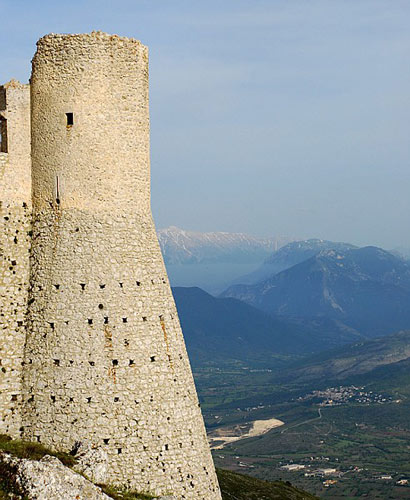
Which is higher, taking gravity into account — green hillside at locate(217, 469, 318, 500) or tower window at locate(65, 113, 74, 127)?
tower window at locate(65, 113, 74, 127)

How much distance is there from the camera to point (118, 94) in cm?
2850

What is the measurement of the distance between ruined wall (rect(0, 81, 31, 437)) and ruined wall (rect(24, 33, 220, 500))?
36 cm

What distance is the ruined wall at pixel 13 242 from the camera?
26656mm

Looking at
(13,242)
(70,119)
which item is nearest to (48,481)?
(13,242)

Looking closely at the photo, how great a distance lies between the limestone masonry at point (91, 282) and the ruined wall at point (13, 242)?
0.03 metres

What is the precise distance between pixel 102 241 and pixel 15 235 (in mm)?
3046

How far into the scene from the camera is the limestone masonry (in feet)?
86.7

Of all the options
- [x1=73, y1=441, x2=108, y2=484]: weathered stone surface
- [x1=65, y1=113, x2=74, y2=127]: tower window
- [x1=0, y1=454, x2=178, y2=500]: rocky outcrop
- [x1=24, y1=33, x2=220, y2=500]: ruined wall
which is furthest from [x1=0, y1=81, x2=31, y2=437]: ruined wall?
[x1=0, y1=454, x2=178, y2=500]: rocky outcrop

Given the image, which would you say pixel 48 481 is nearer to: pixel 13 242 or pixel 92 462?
pixel 92 462

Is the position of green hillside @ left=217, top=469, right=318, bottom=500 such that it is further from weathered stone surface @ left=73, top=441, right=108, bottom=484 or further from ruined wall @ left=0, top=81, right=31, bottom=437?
ruined wall @ left=0, top=81, right=31, bottom=437

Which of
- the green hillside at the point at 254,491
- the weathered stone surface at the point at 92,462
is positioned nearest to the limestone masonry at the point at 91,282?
the weathered stone surface at the point at 92,462

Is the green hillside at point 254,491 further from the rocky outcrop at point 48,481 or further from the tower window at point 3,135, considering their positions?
the tower window at point 3,135

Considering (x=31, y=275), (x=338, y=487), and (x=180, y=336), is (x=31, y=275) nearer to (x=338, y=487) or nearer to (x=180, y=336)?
A: (x=180, y=336)

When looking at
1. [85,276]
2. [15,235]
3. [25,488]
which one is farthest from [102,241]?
[25,488]
